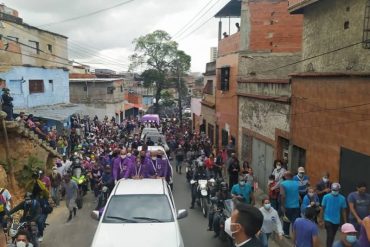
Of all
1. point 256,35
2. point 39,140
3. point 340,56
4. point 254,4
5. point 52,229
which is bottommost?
point 52,229

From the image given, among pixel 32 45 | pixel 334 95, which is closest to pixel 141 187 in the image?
pixel 334 95

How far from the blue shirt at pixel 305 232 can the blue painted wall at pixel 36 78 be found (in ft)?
69.3

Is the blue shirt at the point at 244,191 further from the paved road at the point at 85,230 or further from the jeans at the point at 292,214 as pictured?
the paved road at the point at 85,230

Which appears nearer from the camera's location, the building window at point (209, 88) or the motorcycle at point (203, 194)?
the motorcycle at point (203, 194)

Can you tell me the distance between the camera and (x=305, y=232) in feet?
A: 23.8

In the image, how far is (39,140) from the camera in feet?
58.6

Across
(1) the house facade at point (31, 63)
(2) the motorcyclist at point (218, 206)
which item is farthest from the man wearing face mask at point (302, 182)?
(1) the house facade at point (31, 63)

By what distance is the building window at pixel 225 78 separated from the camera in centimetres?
2612

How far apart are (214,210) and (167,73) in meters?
43.5

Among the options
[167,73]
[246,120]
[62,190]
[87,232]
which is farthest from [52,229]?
[167,73]

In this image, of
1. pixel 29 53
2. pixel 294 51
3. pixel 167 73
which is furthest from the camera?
pixel 167 73

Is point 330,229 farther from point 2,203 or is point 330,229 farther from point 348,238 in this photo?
point 2,203

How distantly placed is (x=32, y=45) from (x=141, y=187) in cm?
2239

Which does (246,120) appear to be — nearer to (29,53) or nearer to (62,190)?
(62,190)
